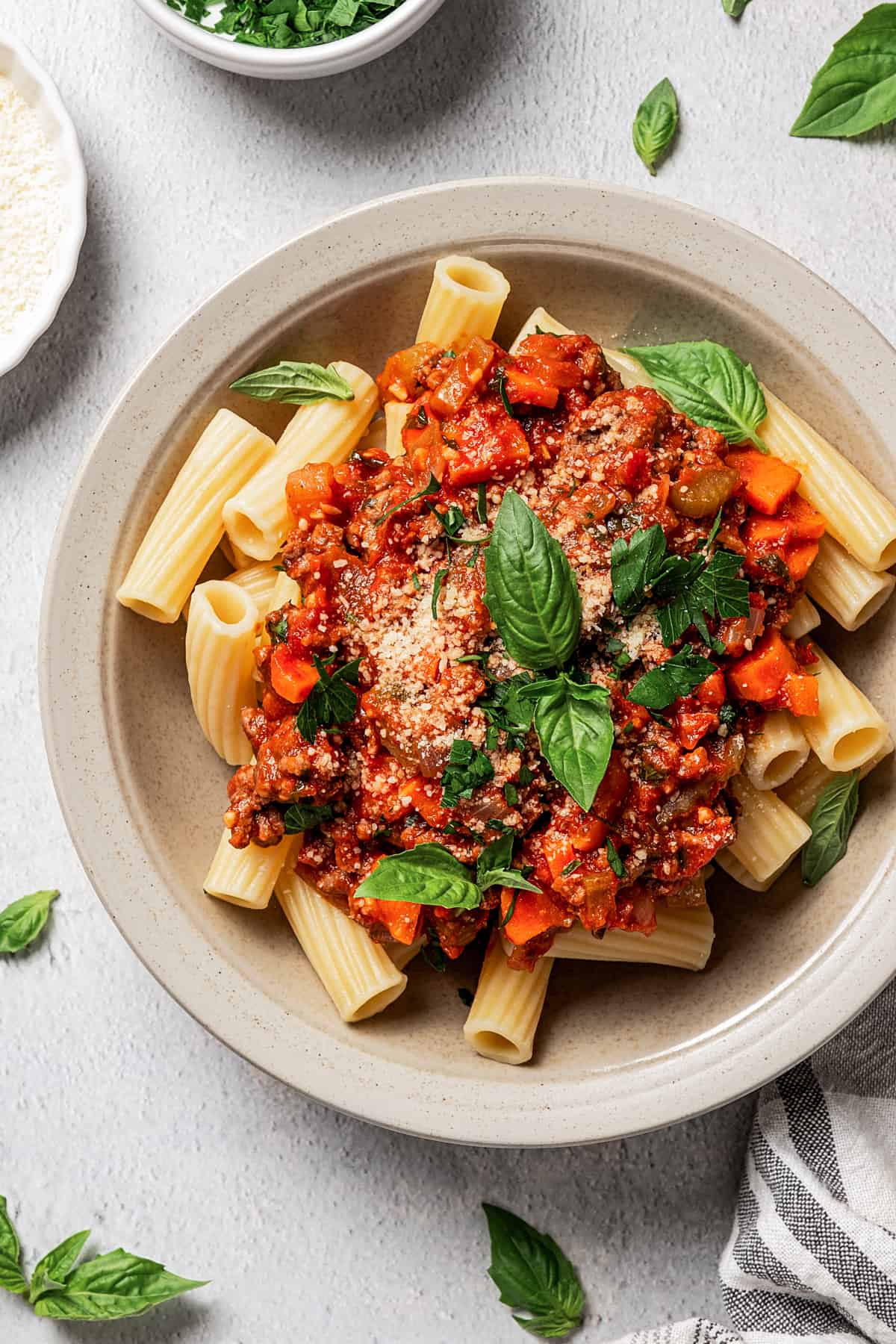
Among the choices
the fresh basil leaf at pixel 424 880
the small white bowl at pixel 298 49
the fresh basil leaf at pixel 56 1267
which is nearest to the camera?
the fresh basil leaf at pixel 424 880

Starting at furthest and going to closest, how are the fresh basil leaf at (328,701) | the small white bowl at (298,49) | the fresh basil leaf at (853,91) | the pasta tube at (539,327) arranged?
1. the fresh basil leaf at (853,91)
2. the small white bowl at (298,49)
3. the pasta tube at (539,327)
4. the fresh basil leaf at (328,701)

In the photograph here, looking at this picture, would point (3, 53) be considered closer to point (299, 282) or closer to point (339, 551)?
point (299, 282)

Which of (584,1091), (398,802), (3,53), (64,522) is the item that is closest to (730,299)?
(398,802)

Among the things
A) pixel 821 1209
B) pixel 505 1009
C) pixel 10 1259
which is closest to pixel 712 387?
pixel 505 1009

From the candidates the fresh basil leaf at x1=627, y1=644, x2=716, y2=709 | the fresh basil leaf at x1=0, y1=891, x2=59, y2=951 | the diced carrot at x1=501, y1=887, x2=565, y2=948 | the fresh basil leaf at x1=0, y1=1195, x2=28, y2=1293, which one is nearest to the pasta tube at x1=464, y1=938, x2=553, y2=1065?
the diced carrot at x1=501, y1=887, x2=565, y2=948

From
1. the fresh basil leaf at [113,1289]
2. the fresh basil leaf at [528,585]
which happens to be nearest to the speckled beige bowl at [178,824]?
the fresh basil leaf at [528,585]

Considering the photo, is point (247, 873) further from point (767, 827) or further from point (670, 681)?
point (767, 827)

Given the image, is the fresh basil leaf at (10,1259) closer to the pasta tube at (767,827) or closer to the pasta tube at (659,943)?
the pasta tube at (659,943)
